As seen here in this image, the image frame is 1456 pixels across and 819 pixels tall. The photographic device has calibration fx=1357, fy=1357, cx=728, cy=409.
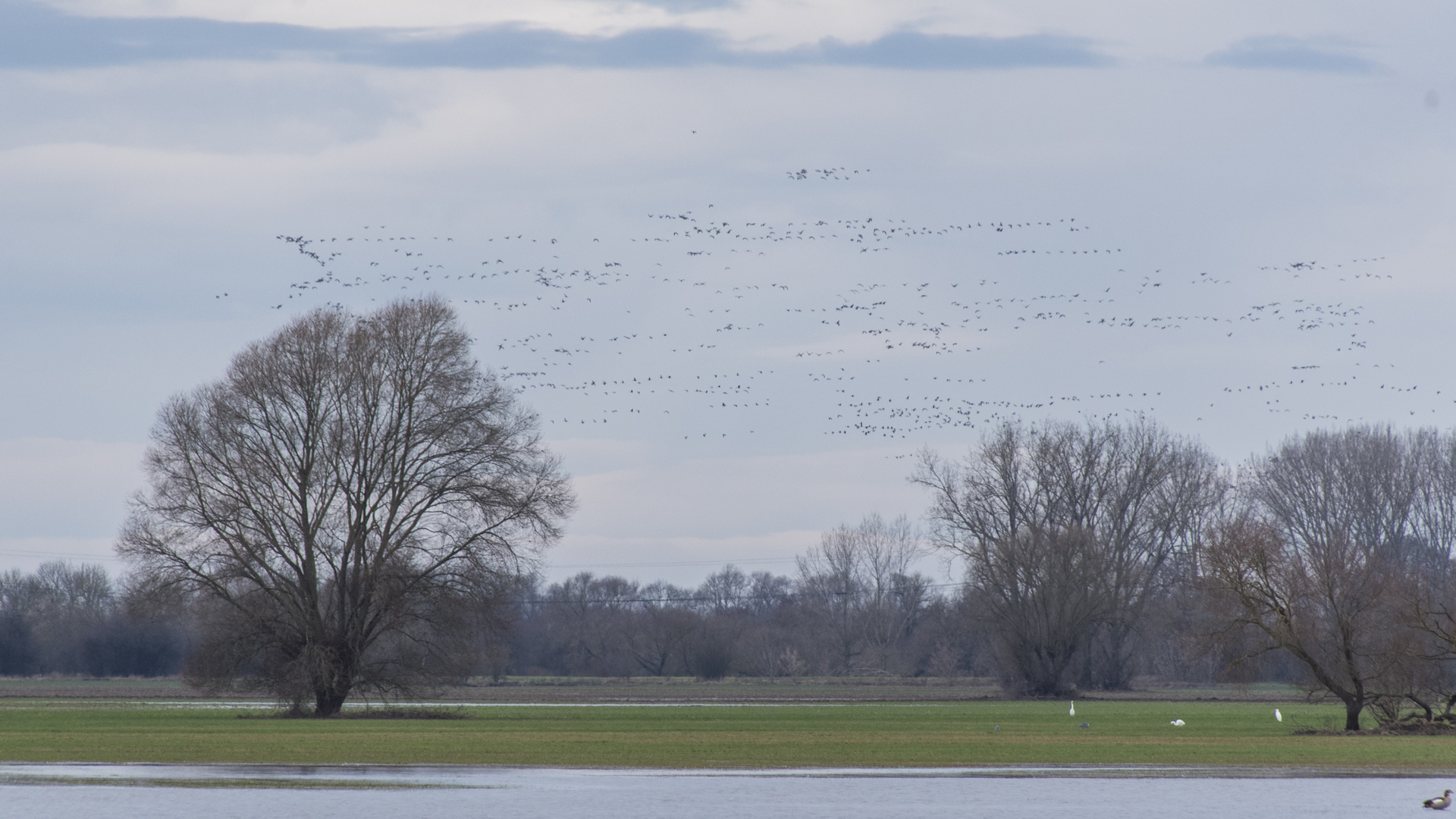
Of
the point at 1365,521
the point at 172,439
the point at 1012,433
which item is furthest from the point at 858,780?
the point at 1365,521

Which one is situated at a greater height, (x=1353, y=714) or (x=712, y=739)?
(x=1353, y=714)

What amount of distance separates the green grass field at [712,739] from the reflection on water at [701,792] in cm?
223

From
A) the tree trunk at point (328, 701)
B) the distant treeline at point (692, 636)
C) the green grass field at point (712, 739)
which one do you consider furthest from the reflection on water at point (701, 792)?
the distant treeline at point (692, 636)

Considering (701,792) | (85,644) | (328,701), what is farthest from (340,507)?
(85,644)

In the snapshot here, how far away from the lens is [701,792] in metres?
22.8

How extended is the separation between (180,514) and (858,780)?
116ft

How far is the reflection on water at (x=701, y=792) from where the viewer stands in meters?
20.3

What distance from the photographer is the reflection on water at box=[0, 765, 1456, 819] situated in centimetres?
2033

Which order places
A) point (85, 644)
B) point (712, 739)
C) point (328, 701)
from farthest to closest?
point (85, 644), point (328, 701), point (712, 739)

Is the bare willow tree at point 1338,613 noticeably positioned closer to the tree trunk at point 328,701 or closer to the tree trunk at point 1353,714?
the tree trunk at point 1353,714

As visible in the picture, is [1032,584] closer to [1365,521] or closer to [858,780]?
[1365,521]

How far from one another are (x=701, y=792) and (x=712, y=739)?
1215 centimetres

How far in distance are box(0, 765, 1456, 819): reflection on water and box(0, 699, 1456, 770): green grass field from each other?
223 cm

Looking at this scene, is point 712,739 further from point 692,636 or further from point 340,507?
point 692,636
